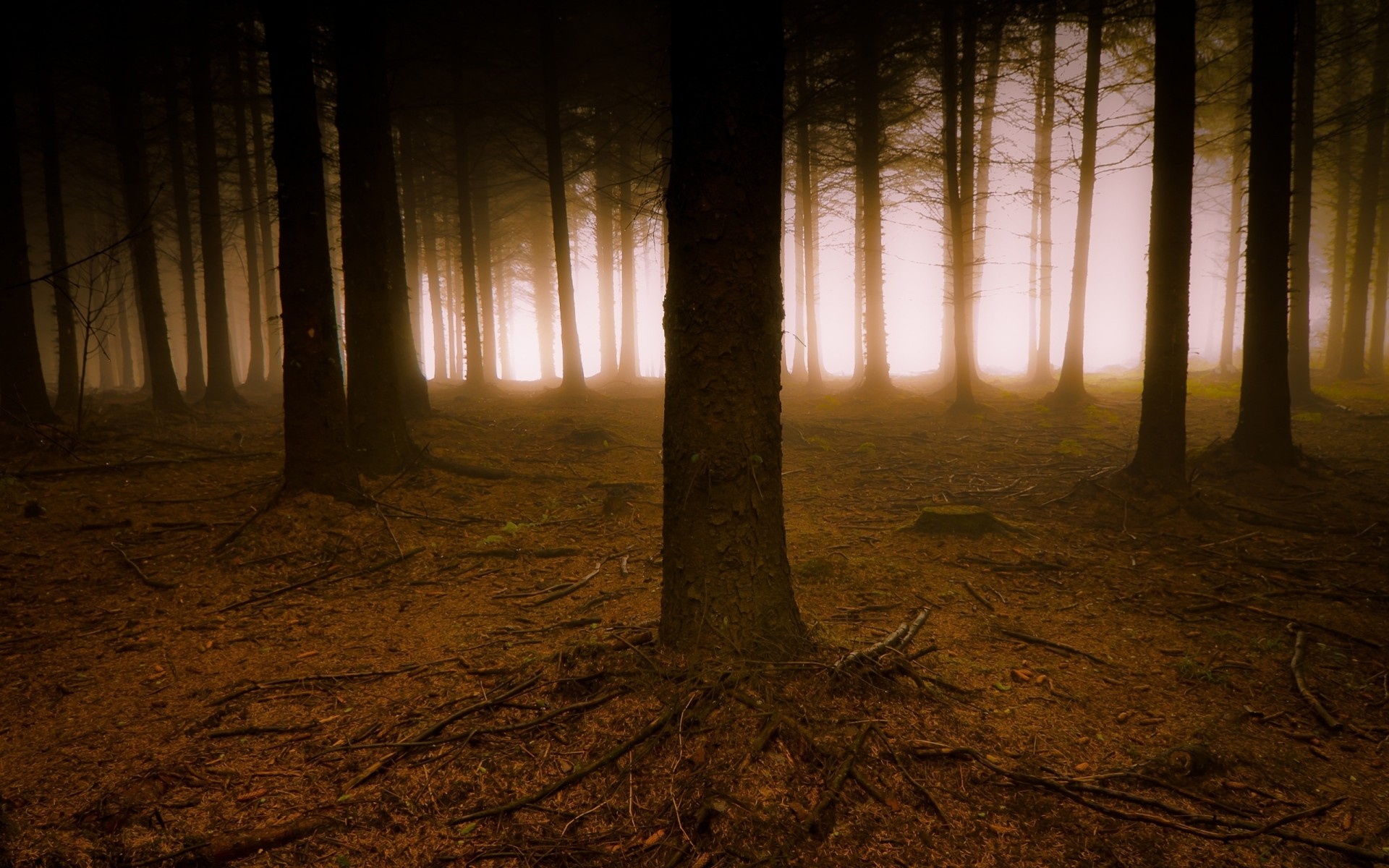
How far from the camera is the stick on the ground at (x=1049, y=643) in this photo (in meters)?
4.07

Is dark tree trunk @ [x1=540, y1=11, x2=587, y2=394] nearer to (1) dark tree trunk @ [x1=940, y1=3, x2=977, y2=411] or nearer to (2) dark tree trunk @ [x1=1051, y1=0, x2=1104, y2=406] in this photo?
(1) dark tree trunk @ [x1=940, y1=3, x2=977, y2=411]

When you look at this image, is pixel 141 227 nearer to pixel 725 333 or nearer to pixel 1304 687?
pixel 725 333

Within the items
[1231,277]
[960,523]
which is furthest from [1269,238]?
[1231,277]

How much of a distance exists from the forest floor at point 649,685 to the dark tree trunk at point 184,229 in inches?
437

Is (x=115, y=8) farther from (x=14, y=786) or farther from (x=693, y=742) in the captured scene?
(x=693, y=742)

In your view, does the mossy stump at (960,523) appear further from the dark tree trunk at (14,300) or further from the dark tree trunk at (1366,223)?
the dark tree trunk at (1366,223)

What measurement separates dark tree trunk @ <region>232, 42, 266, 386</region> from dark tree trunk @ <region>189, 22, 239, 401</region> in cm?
68

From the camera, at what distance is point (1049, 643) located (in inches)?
167

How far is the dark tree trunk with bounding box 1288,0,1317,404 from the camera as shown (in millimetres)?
12148

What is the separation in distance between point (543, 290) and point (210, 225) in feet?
60.9

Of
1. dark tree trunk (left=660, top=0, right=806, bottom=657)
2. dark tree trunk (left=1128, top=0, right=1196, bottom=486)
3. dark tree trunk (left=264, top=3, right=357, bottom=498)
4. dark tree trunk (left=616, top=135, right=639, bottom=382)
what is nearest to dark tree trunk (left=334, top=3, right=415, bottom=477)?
dark tree trunk (left=264, top=3, right=357, bottom=498)

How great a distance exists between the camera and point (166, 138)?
16594 mm

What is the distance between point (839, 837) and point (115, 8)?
18682mm

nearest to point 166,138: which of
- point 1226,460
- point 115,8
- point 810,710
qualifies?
point 115,8
